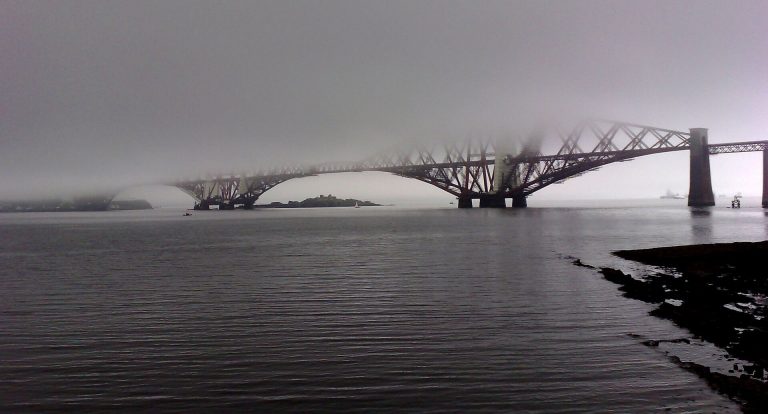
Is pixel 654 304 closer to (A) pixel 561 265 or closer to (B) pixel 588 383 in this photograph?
(B) pixel 588 383

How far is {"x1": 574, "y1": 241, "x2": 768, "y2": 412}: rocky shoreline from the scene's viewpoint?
31.3 ft

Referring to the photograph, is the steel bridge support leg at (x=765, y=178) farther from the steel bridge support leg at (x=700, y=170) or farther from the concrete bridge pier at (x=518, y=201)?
the concrete bridge pier at (x=518, y=201)

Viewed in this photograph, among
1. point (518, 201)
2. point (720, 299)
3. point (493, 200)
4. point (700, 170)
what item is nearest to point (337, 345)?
point (720, 299)

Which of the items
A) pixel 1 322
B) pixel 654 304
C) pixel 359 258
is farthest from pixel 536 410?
pixel 359 258

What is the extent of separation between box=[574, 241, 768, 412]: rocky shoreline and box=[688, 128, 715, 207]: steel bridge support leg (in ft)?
324

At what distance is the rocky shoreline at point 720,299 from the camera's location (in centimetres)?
955

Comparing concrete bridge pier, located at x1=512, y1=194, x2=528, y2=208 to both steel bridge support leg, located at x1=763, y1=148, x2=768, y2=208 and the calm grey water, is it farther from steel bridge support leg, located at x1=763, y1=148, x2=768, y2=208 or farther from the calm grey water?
the calm grey water

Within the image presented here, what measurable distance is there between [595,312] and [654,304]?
2.23 m

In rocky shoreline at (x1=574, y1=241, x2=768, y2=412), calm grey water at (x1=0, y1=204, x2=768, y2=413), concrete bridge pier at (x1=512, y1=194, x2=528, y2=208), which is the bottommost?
calm grey water at (x1=0, y1=204, x2=768, y2=413)

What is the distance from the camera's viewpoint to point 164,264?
33.0 meters

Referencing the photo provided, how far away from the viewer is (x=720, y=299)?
666 inches

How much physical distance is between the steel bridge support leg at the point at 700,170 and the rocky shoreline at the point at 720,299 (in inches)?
3886

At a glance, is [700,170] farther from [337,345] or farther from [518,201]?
[337,345]

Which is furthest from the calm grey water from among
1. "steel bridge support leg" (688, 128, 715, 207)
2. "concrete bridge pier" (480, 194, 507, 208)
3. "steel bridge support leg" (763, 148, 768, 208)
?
"concrete bridge pier" (480, 194, 507, 208)
